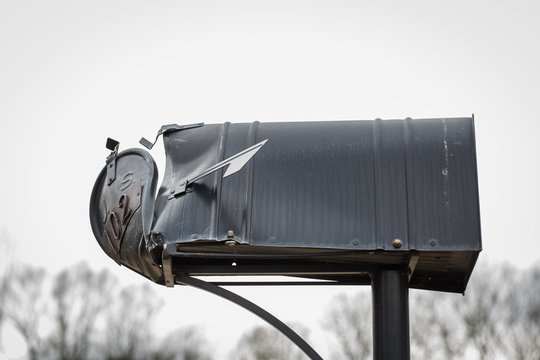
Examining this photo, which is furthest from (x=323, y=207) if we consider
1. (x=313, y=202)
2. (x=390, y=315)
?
(x=390, y=315)

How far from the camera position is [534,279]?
3369cm

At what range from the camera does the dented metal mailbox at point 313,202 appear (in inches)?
301

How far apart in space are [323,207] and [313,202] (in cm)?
11

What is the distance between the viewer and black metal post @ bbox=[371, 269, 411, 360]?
25.6ft

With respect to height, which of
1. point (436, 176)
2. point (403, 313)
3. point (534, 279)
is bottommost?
point (403, 313)

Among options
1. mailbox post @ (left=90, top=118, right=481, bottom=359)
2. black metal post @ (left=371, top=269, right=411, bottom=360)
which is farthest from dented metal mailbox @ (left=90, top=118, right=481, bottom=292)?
black metal post @ (left=371, top=269, right=411, bottom=360)

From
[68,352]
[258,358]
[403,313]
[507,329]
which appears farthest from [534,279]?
[403,313]

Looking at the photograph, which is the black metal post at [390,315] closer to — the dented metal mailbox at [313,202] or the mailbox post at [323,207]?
the mailbox post at [323,207]

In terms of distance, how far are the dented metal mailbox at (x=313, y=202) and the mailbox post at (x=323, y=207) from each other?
1 centimetres

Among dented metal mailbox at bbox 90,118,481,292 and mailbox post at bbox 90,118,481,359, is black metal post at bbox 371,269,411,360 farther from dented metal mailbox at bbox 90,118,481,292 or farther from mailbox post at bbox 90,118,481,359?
dented metal mailbox at bbox 90,118,481,292

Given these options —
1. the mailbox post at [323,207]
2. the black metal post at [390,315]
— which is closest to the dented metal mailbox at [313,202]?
the mailbox post at [323,207]

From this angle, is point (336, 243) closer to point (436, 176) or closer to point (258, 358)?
point (436, 176)

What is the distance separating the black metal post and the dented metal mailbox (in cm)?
14

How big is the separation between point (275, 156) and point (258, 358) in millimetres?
36394
